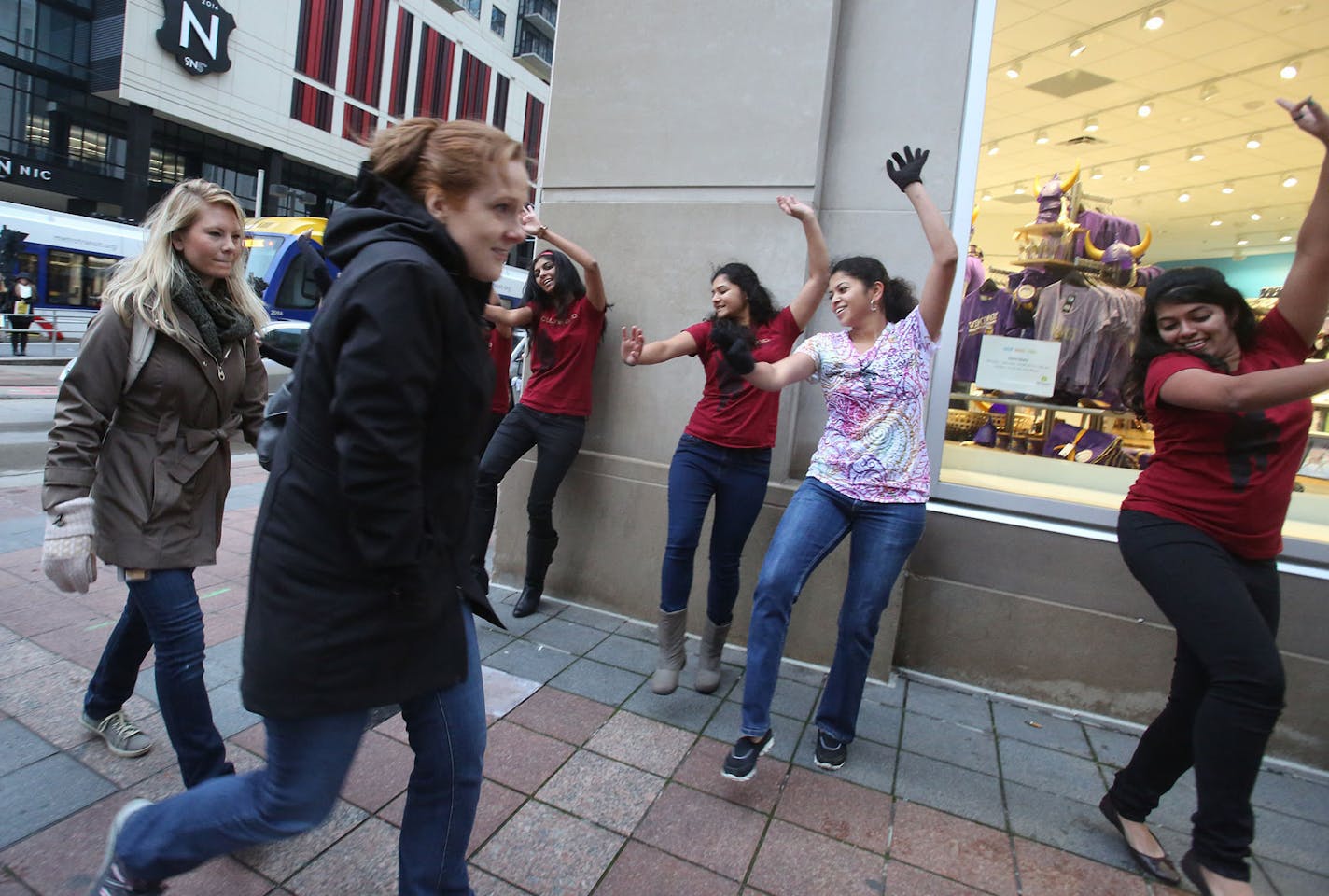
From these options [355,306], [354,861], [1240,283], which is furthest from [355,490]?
[1240,283]

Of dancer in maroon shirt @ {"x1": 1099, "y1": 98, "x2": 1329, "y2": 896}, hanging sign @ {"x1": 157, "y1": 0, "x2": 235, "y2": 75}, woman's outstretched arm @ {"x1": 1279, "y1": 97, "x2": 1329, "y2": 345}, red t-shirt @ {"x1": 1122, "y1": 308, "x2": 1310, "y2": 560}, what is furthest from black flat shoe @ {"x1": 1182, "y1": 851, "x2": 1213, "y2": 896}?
hanging sign @ {"x1": 157, "y1": 0, "x2": 235, "y2": 75}

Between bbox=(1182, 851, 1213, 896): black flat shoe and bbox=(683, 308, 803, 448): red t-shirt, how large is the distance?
79.9 inches

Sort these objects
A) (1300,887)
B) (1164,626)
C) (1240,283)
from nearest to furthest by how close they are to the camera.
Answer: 1. (1300,887)
2. (1240,283)
3. (1164,626)

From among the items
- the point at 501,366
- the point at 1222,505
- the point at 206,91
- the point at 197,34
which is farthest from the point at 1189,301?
the point at 206,91

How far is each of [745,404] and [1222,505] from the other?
1774mm

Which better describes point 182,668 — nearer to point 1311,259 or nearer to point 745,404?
point 745,404

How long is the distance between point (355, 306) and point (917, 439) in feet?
7.08

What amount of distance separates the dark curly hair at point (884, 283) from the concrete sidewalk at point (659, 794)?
1.76 meters

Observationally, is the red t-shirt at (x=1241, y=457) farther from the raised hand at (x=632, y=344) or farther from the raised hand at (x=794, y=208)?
the raised hand at (x=632, y=344)

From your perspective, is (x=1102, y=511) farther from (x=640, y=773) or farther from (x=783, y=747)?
(x=640, y=773)

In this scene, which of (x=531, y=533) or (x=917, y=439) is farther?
(x=531, y=533)

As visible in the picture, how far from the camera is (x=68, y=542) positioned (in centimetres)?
212

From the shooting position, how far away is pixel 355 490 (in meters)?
1.38

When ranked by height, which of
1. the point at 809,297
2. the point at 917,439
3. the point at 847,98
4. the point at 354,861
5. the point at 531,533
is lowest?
the point at 354,861
